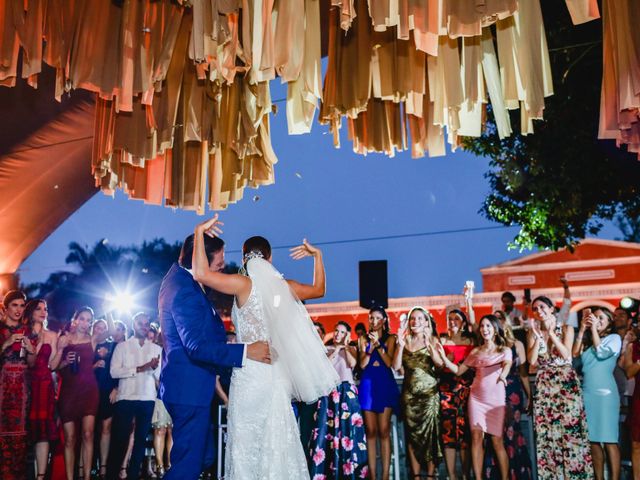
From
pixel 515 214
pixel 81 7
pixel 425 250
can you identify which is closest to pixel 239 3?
pixel 81 7

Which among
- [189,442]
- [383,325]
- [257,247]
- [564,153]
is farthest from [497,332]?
[189,442]

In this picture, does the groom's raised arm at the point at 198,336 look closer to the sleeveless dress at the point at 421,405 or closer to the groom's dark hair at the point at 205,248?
the groom's dark hair at the point at 205,248

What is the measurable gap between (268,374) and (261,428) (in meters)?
0.32

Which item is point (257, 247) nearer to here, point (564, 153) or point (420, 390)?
point (420, 390)

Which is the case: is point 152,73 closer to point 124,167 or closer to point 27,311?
point 124,167

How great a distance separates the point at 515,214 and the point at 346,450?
18.1ft

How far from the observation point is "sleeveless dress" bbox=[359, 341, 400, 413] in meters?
7.47

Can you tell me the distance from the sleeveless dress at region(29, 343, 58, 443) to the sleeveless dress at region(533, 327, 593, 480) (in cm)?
491

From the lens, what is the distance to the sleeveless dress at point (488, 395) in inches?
268

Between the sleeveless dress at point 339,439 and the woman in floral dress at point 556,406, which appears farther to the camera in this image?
the sleeveless dress at point 339,439

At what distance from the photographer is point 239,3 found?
2809 mm

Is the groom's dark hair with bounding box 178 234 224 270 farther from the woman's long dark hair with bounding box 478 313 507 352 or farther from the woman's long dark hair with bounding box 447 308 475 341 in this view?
the woman's long dark hair with bounding box 447 308 475 341

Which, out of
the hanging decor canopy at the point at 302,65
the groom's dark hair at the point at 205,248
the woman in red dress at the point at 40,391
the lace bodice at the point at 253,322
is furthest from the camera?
the woman in red dress at the point at 40,391

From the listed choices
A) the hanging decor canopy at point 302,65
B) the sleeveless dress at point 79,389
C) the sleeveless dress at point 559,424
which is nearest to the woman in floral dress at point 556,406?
the sleeveless dress at point 559,424
